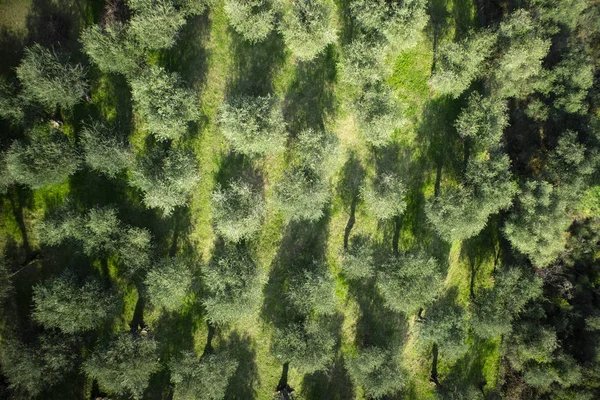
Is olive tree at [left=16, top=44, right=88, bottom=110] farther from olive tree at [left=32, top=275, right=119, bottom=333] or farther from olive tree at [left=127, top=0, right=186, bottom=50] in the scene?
olive tree at [left=32, top=275, right=119, bottom=333]

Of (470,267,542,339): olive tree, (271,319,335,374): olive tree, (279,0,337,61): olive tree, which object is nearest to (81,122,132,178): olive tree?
(279,0,337,61): olive tree

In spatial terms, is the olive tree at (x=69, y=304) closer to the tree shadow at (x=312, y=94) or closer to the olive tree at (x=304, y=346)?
the olive tree at (x=304, y=346)

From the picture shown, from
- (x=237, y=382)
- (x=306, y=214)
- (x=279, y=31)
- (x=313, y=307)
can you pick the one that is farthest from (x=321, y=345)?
(x=279, y=31)

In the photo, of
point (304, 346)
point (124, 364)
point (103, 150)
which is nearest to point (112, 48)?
point (103, 150)

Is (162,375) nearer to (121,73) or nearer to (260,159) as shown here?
(260,159)

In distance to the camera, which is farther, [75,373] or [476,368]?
[476,368]
